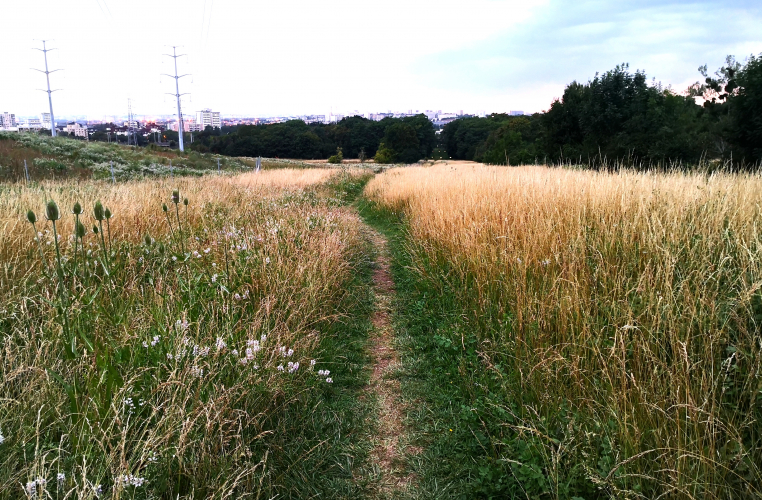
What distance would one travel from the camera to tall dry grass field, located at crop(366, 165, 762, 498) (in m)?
1.91

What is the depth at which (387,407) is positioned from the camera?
312 cm

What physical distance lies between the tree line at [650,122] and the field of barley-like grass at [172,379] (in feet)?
86.7

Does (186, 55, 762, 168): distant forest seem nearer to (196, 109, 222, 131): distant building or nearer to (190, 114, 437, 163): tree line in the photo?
(190, 114, 437, 163): tree line

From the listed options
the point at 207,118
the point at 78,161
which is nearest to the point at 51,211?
the point at 78,161

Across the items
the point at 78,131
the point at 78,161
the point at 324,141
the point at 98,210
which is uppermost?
the point at 78,131

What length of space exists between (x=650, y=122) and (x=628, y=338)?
35520 mm

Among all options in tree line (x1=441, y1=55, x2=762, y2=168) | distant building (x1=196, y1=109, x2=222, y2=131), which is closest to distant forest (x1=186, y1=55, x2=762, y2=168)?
tree line (x1=441, y1=55, x2=762, y2=168)

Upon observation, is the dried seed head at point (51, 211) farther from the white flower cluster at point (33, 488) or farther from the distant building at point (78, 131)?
the distant building at point (78, 131)

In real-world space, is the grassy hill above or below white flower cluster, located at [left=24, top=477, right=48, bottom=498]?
above

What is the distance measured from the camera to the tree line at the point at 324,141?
74188 mm

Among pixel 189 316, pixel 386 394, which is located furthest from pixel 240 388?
pixel 386 394

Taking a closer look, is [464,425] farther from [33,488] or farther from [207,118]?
[207,118]

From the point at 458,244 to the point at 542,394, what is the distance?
2.95m

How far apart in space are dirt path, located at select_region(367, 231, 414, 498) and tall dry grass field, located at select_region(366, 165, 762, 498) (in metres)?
0.59
